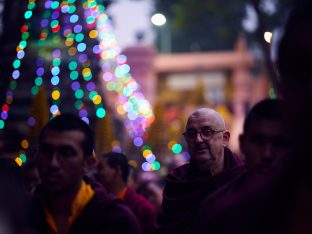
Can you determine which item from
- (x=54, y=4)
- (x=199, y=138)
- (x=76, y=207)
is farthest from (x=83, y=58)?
(x=76, y=207)

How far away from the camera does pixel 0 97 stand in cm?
665

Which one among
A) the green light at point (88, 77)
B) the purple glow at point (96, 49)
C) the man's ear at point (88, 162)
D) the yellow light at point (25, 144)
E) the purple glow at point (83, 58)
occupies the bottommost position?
the man's ear at point (88, 162)

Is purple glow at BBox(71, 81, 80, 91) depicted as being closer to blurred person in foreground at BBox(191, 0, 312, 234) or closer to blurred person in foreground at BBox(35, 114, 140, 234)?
blurred person in foreground at BBox(35, 114, 140, 234)

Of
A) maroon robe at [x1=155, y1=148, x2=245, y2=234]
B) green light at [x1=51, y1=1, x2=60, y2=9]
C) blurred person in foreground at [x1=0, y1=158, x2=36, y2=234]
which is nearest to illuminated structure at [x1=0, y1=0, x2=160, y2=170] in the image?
green light at [x1=51, y1=1, x2=60, y2=9]

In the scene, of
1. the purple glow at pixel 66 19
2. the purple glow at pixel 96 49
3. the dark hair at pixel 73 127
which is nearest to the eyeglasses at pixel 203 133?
the dark hair at pixel 73 127

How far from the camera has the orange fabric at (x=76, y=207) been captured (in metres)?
3.24

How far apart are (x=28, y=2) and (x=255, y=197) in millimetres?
5519

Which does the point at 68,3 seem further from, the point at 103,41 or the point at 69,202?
the point at 69,202

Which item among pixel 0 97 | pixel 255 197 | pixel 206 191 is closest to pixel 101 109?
pixel 0 97

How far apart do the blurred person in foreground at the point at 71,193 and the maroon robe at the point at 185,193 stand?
0.60 m

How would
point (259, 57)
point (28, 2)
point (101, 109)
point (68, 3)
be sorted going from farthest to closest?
point (259, 57), point (101, 109), point (68, 3), point (28, 2)

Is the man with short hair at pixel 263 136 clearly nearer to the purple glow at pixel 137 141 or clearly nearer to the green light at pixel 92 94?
the green light at pixel 92 94

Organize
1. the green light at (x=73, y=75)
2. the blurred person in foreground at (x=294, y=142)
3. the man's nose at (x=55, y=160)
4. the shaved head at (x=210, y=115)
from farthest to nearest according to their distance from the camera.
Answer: the green light at (x=73, y=75), the shaved head at (x=210, y=115), the man's nose at (x=55, y=160), the blurred person in foreground at (x=294, y=142)

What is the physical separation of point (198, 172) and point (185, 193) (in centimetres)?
21
